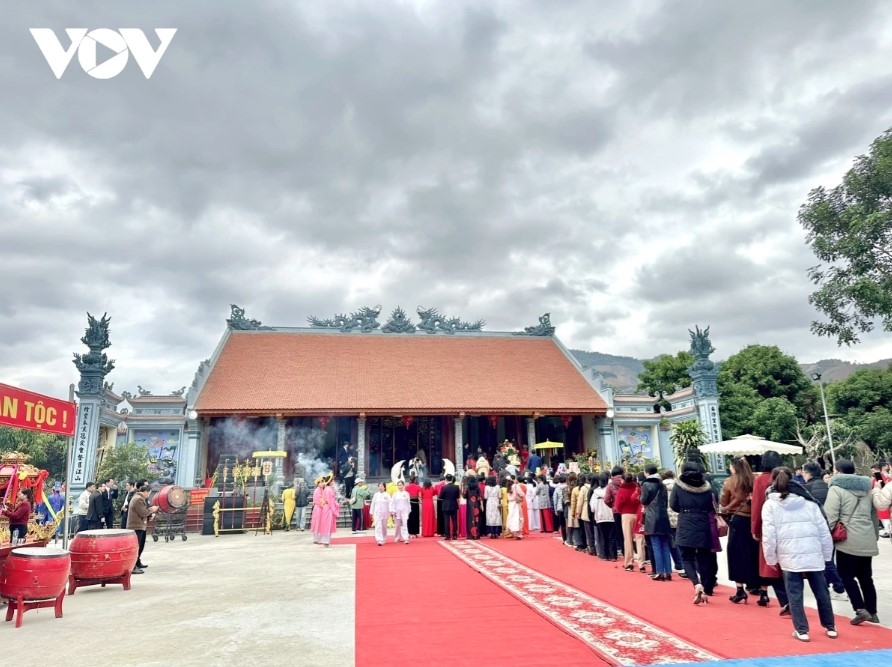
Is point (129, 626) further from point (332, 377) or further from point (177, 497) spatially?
point (332, 377)

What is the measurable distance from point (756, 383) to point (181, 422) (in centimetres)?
2736

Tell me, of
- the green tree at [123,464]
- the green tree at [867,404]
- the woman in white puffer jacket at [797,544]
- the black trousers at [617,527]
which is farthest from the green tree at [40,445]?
the green tree at [867,404]

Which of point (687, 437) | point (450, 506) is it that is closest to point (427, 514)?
point (450, 506)

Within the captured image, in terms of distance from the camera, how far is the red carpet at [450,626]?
14.3 feet

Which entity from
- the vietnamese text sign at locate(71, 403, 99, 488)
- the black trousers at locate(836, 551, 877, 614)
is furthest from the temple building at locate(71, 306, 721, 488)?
the black trousers at locate(836, 551, 877, 614)

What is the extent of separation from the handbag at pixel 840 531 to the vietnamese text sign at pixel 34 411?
27.6 feet

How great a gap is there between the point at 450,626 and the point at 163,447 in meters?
17.5

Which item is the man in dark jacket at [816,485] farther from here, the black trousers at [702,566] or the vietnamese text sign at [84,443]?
the vietnamese text sign at [84,443]

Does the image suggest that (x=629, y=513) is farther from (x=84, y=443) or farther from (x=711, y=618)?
(x=84, y=443)

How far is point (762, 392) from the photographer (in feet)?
97.6

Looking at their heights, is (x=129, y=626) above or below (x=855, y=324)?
below

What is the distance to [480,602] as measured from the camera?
6.23m

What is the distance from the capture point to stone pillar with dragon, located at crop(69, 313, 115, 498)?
17109mm

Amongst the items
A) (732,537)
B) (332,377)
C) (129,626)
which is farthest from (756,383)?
(129,626)
